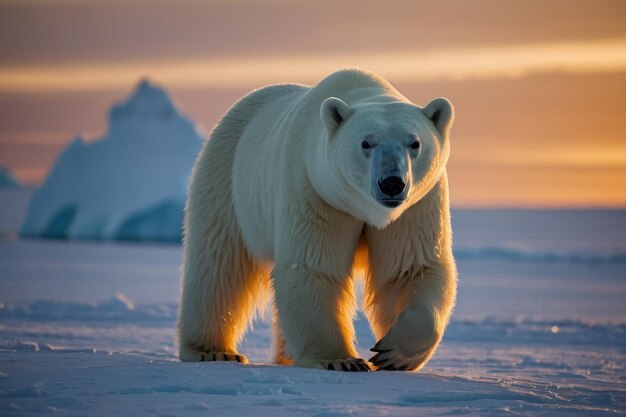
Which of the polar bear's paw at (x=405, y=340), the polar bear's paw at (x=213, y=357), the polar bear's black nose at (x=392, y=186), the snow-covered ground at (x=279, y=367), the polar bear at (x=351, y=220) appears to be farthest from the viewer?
the polar bear's paw at (x=213, y=357)

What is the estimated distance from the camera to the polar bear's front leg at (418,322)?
4.12 metres

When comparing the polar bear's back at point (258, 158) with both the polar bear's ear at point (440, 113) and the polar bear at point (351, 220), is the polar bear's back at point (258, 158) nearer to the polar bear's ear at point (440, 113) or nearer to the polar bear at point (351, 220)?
the polar bear at point (351, 220)

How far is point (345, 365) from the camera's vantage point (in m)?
4.16

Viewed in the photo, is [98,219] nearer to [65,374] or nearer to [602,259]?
[602,259]

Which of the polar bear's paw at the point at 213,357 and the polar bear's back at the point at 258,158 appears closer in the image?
the polar bear's back at the point at 258,158

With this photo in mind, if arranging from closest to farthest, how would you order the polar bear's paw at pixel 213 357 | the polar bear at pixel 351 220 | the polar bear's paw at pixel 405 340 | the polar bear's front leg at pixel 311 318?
the polar bear at pixel 351 220, the polar bear's paw at pixel 405 340, the polar bear's front leg at pixel 311 318, the polar bear's paw at pixel 213 357

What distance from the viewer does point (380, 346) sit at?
412 cm

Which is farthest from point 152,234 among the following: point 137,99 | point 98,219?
point 137,99

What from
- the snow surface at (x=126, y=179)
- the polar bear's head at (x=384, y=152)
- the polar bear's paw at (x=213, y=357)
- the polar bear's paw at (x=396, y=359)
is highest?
the snow surface at (x=126, y=179)

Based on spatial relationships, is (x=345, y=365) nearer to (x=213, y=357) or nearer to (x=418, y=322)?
(x=418, y=322)

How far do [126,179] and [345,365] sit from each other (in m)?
28.3

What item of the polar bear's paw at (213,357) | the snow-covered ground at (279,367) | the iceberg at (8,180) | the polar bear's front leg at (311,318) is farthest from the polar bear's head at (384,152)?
the iceberg at (8,180)

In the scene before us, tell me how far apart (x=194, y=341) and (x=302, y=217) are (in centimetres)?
124

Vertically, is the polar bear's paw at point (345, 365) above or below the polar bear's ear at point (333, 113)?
below
